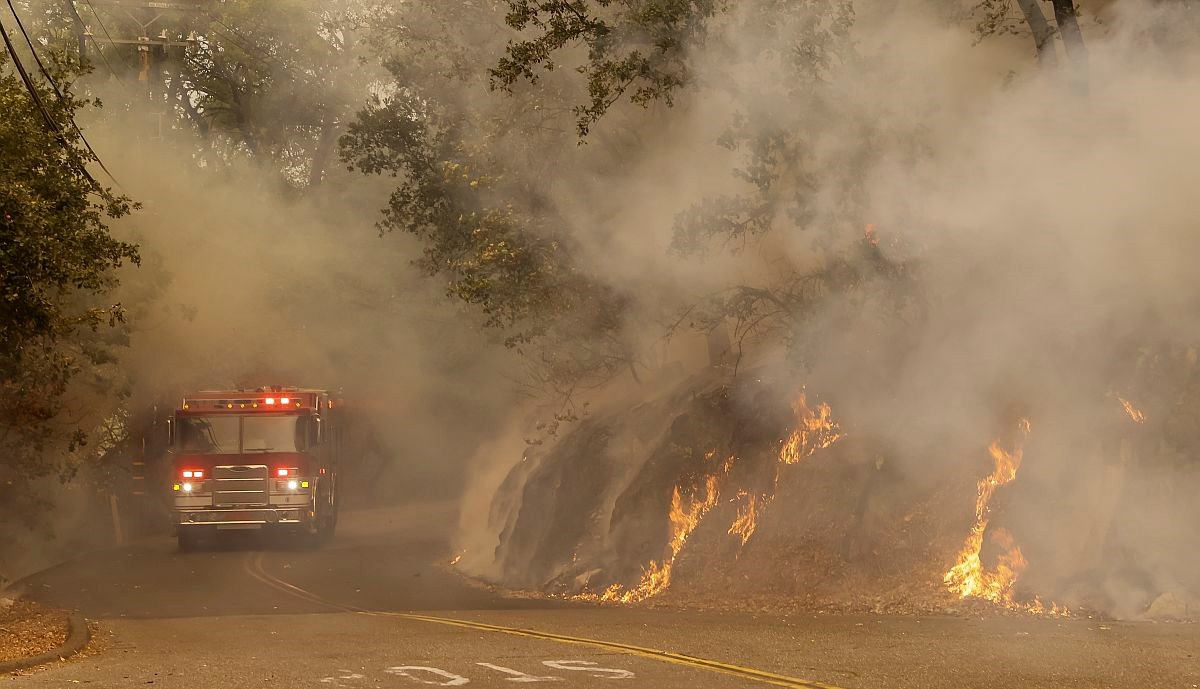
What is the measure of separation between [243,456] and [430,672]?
1407cm

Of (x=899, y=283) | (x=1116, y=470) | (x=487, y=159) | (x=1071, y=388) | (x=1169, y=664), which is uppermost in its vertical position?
(x=487, y=159)

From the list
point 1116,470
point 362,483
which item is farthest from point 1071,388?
point 362,483

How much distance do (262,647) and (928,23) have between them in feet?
32.8

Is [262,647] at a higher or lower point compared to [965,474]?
lower

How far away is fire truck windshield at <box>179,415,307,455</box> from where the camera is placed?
23016mm

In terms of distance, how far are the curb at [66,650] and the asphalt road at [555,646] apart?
201 mm

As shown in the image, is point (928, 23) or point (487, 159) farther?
point (487, 159)

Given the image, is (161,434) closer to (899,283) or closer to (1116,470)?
(899,283)

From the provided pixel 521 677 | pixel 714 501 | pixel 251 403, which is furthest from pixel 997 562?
pixel 251 403

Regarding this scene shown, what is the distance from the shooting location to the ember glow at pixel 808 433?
16469 mm

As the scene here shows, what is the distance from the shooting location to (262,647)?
11430 mm

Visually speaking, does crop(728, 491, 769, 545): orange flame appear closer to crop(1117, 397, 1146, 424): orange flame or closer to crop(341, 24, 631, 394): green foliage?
crop(341, 24, 631, 394): green foliage

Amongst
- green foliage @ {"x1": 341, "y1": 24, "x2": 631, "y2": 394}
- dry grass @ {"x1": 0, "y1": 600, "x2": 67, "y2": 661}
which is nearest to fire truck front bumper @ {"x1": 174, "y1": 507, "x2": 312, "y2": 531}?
green foliage @ {"x1": 341, "y1": 24, "x2": 631, "y2": 394}

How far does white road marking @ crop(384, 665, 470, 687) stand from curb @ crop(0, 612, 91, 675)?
268 cm
